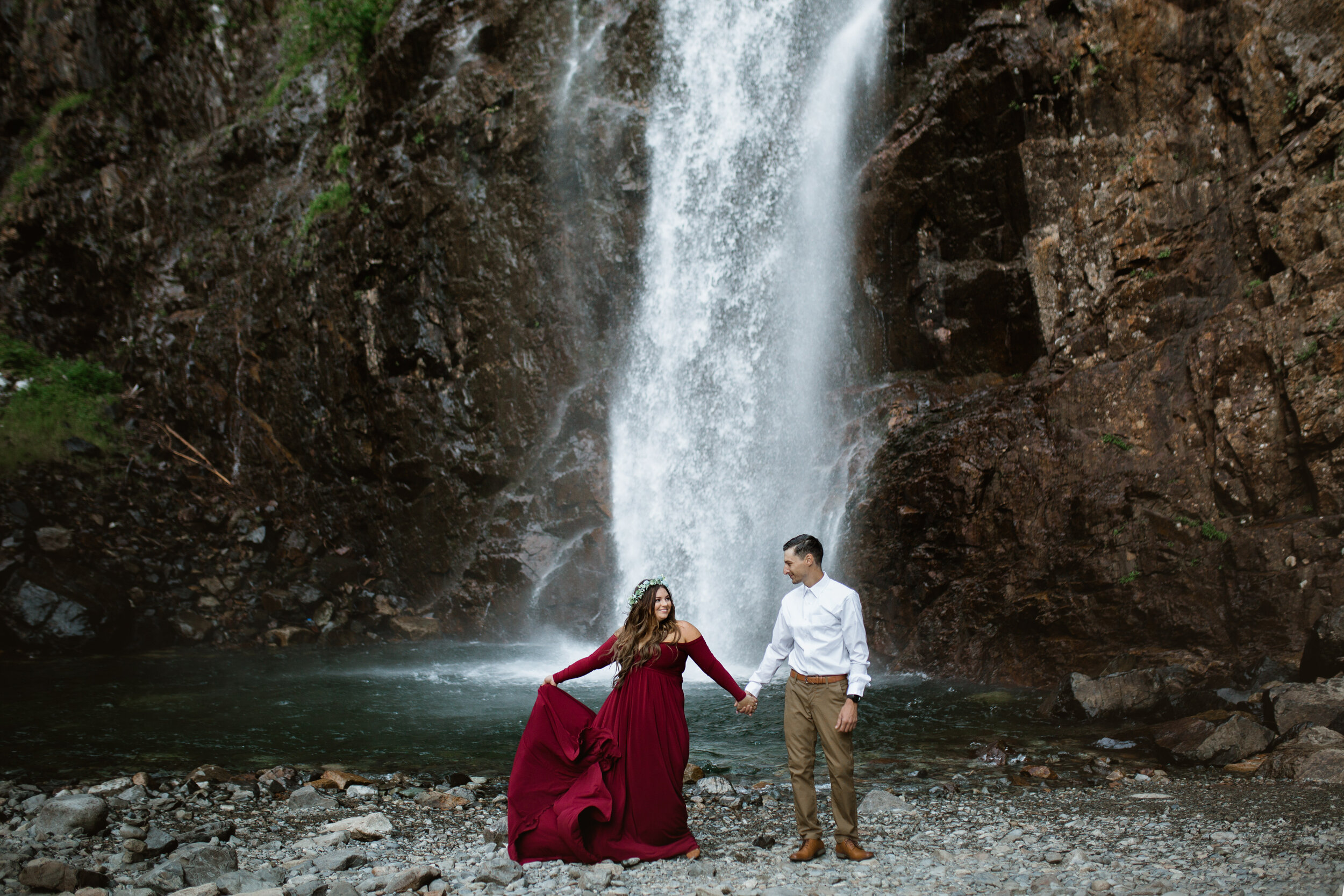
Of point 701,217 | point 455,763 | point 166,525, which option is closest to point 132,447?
point 166,525

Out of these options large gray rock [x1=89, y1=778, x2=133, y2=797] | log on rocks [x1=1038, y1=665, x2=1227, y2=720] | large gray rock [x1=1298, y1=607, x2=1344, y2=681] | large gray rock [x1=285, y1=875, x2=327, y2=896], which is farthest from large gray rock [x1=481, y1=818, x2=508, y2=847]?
large gray rock [x1=1298, y1=607, x2=1344, y2=681]

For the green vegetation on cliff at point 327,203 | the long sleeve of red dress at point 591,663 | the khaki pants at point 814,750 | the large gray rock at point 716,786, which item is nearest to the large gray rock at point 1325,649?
the large gray rock at point 716,786

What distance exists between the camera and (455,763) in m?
7.52

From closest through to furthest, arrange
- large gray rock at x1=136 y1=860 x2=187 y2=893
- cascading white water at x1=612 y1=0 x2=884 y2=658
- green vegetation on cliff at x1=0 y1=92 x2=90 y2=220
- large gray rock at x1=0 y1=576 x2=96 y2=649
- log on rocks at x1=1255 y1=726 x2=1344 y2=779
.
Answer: large gray rock at x1=136 y1=860 x2=187 y2=893, log on rocks at x1=1255 y1=726 x2=1344 y2=779, large gray rock at x1=0 y1=576 x2=96 y2=649, cascading white water at x1=612 y1=0 x2=884 y2=658, green vegetation on cliff at x1=0 y1=92 x2=90 y2=220

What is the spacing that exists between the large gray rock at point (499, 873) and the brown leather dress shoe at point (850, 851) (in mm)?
1290

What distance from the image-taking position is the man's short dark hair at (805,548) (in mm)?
4723

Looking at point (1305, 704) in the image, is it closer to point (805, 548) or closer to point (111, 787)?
point (805, 548)

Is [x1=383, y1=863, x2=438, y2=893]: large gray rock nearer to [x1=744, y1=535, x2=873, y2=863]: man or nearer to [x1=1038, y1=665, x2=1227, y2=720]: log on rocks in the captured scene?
[x1=744, y1=535, x2=873, y2=863]: man

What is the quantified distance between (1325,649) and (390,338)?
15.5m

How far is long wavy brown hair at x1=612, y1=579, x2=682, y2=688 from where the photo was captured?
16.0 feet

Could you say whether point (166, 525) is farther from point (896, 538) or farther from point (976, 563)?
point (976, 563)

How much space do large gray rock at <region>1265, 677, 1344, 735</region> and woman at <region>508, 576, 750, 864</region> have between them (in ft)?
17.6

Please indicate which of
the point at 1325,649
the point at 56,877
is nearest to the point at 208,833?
the point at 56,877

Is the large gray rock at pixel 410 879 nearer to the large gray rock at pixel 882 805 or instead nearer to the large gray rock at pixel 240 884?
the large gray rock at pixel 240 884
